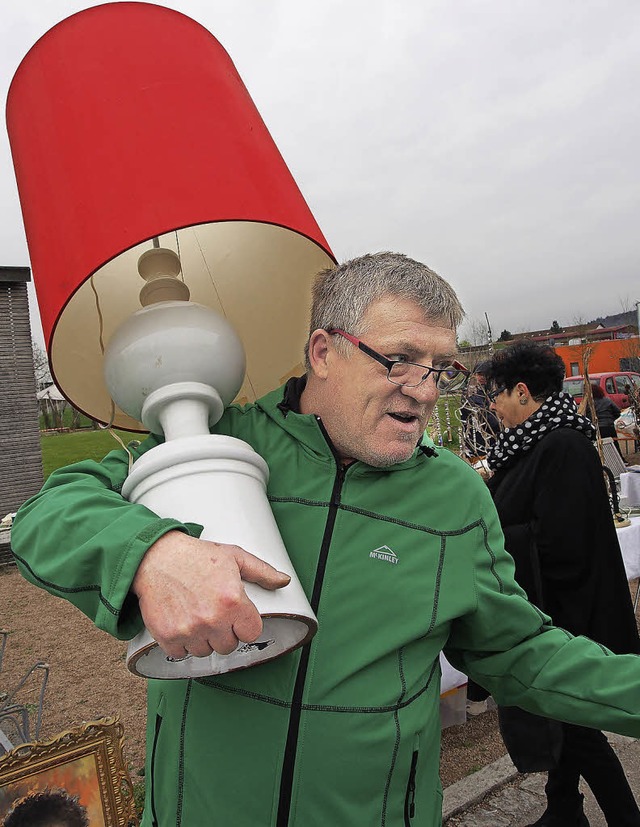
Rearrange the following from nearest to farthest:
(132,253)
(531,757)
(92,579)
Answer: (92,579), (132,253), (531,757)

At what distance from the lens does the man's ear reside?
4.57ft

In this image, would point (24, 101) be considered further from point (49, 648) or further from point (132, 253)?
point (49, 648)

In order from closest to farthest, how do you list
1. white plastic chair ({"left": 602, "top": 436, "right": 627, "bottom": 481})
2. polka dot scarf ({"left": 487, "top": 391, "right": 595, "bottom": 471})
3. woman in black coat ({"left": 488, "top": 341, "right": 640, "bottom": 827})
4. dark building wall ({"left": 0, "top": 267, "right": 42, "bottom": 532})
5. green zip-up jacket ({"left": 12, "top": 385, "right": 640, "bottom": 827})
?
green zip-up jacket ({"left": 12, "top": 385, "right": 640, "bottom": 827}) < woman in black coat ({"left": 488, "top": 341, "right": 640, "bottom": 827}) < polka dot scarf ({"left": 487, "top": 391, "right": 595, "bottom": 471}) < white plastic chair ({"left": 602, "top": 436, "right": 627, "bottom": 481}) < dark building wall ({"left": 0, "top": 267, "right": 42, "bottom": 532})

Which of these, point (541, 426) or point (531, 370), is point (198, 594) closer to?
point (541, 426)

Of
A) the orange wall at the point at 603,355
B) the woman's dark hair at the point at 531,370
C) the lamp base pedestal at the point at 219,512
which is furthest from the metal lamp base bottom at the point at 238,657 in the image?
the orange wall at the point at 603,355

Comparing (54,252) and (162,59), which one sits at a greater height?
(162,59)

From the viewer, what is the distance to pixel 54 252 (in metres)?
1.14

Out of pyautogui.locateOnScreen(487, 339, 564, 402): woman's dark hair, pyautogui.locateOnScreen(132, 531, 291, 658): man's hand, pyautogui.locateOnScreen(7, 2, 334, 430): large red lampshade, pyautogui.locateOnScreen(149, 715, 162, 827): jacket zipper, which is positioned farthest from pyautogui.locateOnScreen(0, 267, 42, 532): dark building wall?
pyautogui.locateOnScreen(132, 531, 291, 658): man's hand

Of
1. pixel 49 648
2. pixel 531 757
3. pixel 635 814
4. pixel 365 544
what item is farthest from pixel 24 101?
pixel 49 648

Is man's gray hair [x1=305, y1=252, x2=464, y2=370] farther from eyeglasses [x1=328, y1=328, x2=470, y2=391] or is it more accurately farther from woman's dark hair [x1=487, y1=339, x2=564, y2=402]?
Result: woman's dark hair [x1=487, y1=339, x2=564, y2=402]

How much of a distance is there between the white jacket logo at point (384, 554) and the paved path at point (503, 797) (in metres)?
2.57

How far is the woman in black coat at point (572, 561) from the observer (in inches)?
107

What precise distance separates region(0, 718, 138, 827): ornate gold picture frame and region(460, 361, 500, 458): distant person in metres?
5.15

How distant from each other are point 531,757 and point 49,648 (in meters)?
4.72
